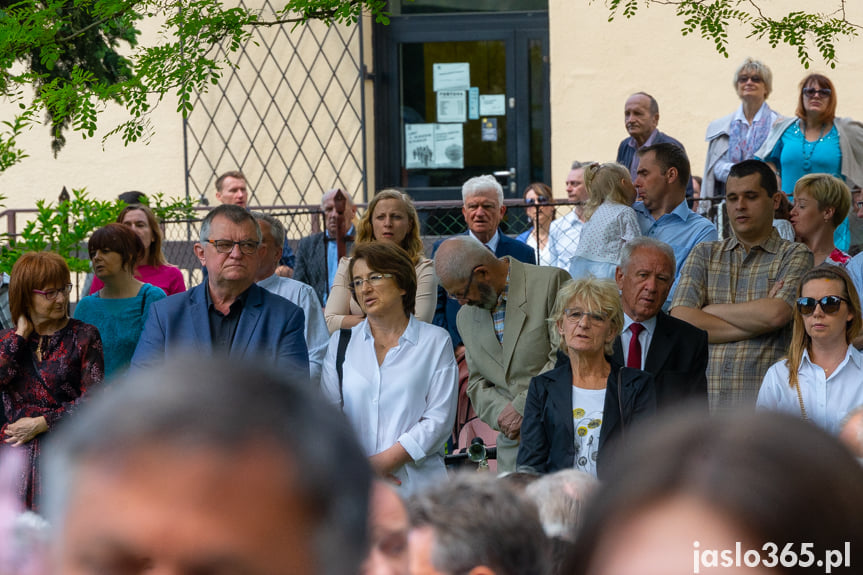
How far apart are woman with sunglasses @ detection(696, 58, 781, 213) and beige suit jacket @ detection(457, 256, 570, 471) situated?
3748 millimetres

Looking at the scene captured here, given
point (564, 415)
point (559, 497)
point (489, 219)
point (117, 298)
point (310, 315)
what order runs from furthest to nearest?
point (489, 219) < point (117, 298) < point (310, 315) < point (564, 415) < point (559, 497)

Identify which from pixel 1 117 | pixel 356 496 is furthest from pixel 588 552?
pixel 1 117

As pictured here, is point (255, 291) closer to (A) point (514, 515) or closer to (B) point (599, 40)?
(A) point (514, 515)

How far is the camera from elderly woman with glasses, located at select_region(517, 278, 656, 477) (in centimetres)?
461

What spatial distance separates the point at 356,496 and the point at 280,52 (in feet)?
41.2

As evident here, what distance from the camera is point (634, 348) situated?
518cm

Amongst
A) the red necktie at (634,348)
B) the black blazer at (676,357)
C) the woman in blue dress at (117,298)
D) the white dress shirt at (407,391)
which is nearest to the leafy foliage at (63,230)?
the woman in blue dress at (117,298)

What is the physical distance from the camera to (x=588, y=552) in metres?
0.64

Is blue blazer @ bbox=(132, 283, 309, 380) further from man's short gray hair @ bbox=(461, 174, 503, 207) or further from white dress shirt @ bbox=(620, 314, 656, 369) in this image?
man's short gray hair @ bbox=(461, 174, 503, 207)

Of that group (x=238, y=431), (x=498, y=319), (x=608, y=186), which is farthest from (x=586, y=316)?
(x=238, y=431)

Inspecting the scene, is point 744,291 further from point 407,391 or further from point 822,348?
point 407,391

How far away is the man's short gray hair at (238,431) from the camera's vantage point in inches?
23.6

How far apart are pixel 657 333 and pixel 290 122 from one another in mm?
8381

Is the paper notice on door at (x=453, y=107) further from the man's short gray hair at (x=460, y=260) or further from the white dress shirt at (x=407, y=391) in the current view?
the white dress shirt at (x=407, y=391)
